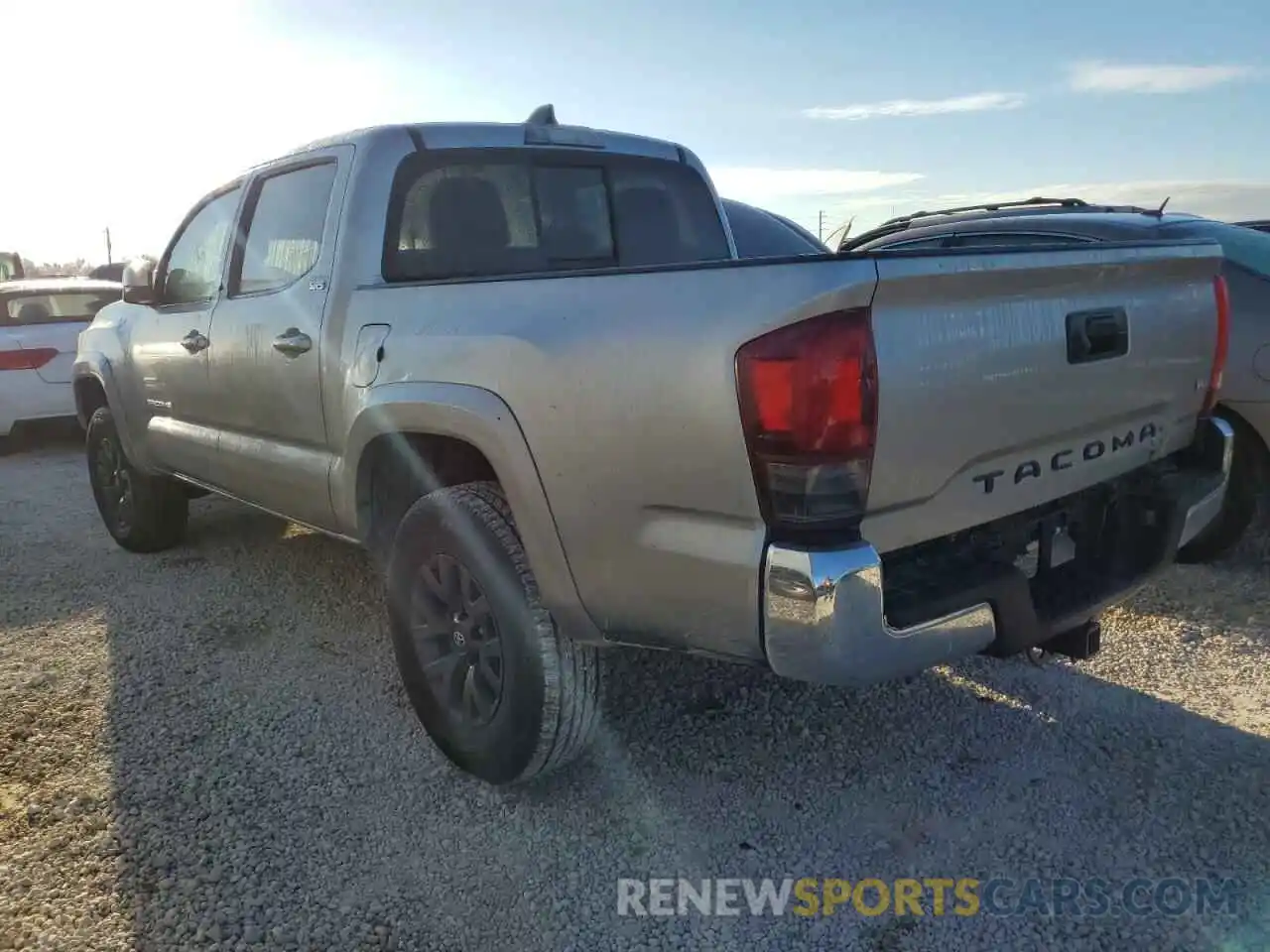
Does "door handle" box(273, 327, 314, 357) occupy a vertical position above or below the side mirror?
below

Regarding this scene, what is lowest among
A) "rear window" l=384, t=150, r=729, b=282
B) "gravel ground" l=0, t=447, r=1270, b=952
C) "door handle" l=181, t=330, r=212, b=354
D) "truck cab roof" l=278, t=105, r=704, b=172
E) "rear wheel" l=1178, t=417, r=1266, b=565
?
"gravel ground" l=0, t=447, r=1270, b=952

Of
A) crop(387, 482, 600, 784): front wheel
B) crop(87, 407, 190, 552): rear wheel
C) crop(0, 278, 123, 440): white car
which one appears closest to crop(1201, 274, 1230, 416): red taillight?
crop(387, 482, 600, 784): front wheel

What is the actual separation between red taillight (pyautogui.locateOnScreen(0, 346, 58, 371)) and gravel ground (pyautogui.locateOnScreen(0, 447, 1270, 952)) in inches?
206

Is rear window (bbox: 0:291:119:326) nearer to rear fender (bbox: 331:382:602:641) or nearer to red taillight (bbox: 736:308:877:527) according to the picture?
rear fender (bbox: 331:382:602:641)

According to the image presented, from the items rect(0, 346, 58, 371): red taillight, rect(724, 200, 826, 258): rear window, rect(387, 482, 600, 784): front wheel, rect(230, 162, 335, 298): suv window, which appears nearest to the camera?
rect(387, 482, 600, 784): front wheel

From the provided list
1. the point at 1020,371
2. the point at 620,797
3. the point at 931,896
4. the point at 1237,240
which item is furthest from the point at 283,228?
the point at 1237,240

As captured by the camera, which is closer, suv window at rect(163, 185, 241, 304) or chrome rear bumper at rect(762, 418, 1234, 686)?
chrome rear bumper at rect(762, 418, 1234, 686)

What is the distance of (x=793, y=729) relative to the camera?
10.8ft

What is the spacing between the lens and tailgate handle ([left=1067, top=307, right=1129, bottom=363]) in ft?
8.16

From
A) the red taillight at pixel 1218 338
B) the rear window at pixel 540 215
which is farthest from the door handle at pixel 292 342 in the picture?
the red taillight at pixel 1218 338

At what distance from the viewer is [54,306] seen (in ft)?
29.3

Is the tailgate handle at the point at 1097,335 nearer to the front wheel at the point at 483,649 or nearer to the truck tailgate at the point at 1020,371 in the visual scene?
the truck tailgate at the point at 1020,371

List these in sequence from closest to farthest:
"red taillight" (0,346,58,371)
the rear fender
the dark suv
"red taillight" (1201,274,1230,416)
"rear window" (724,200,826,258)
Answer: the rear fender, "red taillight" (1201,274,1230,416), the dark suv, "rear window" (724,200,826,258), "red taillight" (0,346,58,371)

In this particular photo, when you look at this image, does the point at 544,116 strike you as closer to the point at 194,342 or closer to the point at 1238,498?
the point at 194,342
